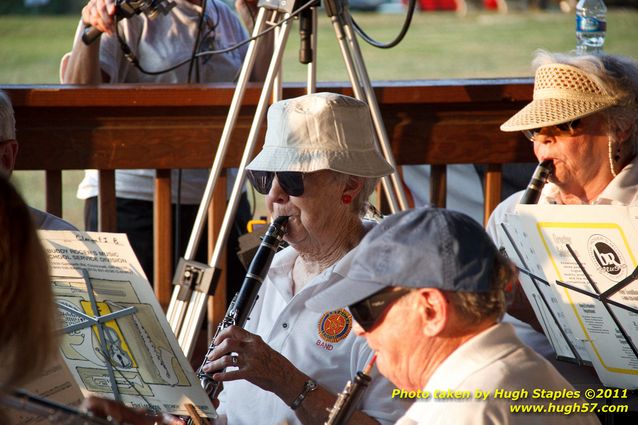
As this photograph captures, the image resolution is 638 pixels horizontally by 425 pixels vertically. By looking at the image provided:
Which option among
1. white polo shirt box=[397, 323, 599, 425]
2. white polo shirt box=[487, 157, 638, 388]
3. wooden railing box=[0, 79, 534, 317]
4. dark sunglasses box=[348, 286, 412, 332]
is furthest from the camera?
wooden railing box=[0, 79, 534, 317]

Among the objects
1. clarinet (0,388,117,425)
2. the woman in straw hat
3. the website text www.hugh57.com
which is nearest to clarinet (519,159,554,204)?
the woman in straw hat

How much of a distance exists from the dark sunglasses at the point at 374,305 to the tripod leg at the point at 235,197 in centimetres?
158

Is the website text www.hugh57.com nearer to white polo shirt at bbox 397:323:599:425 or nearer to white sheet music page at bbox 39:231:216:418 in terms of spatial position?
white polo shirt at bbox 397:323:599:425

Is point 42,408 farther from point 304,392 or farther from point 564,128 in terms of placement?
point 564,128

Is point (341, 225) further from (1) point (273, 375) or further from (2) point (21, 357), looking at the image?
(2) point (21, 357)

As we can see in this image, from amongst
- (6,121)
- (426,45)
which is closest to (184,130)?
(6,121)

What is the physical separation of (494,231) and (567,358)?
569 millimetres

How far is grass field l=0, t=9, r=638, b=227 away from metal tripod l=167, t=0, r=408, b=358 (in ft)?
41.2

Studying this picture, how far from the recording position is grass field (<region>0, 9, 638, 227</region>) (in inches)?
736

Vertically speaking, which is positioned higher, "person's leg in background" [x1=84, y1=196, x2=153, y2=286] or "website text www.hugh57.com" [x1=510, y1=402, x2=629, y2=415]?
"website text www.hugh57.com" [x1=510, y1=402, x2=629, y2=415]

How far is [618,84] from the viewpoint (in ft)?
10.3

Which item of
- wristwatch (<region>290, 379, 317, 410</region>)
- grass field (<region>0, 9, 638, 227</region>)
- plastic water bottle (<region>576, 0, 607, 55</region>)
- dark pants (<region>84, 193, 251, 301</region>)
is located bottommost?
grass field (<region>0, 9, 638, 227</region>)

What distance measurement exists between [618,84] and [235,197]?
1.30 metres

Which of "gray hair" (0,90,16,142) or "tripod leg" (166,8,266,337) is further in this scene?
"tripod leg" (166,8,266,337)
